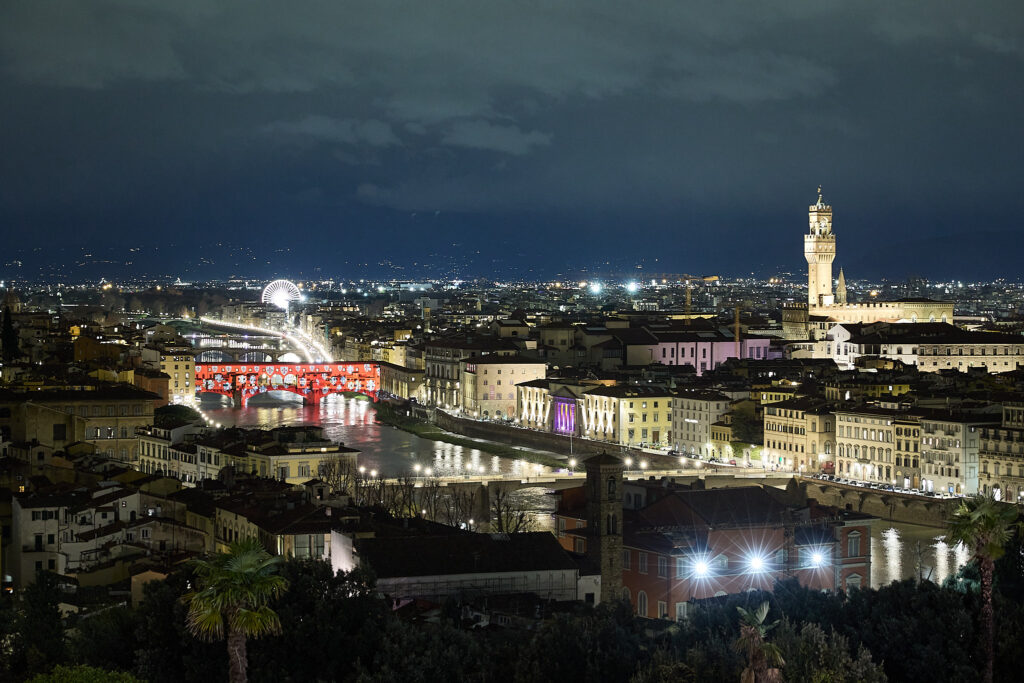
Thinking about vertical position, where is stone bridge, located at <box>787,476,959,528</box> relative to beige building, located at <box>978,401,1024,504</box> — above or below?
below

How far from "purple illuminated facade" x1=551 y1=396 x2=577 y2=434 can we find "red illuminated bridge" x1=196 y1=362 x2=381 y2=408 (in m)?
11.5

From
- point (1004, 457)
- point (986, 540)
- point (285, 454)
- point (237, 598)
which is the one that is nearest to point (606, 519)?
point (986, 540)

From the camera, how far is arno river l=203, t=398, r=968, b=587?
71.8ft

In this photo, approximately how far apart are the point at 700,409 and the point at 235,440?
12.1 metres

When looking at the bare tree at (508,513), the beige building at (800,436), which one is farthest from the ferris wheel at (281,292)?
the bare tree at (508,513)

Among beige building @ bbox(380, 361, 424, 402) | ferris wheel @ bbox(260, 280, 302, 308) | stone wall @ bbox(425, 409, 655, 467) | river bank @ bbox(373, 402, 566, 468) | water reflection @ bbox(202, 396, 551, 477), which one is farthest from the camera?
ferris wheel @ bbox(260, 280, 302, 308)

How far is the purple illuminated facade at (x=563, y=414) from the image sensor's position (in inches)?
1544

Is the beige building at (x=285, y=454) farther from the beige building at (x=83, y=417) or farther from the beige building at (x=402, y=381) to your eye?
the beige building at (x=402, y=381)

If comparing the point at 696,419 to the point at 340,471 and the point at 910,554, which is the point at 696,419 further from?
the point at 910,554

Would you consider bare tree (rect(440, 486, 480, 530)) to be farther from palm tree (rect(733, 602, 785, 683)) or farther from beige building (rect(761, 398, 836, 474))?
palm tree (rect(733, 602, 785, 683))

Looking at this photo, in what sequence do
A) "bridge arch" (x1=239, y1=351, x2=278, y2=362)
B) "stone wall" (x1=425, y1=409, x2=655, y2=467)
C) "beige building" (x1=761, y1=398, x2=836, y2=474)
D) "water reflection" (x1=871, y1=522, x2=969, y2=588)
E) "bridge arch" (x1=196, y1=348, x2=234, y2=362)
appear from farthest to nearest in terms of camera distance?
"bridge arch" (x1=239, y1=351, x2=278, y2=362), "bridge arch" (x1=196, y1=348, x2=234, y2=362), "stone wall" (x1=425, y1=409, x2=655, y2=467), "beige building" (x1=761, y1=398, x2=836, y2=474), "water reflection" (x1=871, y1=522, x2=969, y2=588)

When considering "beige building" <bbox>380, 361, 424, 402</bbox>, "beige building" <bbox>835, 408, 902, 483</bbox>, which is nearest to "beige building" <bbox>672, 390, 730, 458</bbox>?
"beige building" <bbox>835, 408, 902, 483</bbox>

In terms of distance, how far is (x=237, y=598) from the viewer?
10.1 meters

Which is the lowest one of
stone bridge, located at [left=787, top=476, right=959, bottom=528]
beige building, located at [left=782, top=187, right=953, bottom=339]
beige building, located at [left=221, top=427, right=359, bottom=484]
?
stone bridge, located at [left=787, top=476, right=959, bottom=528]
